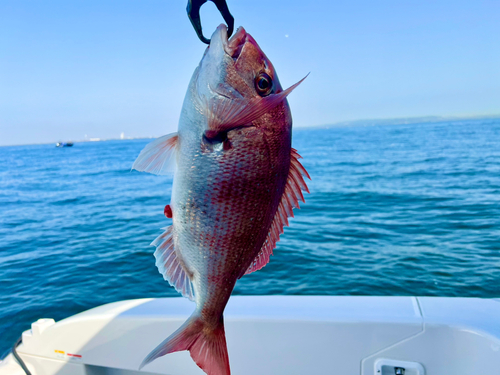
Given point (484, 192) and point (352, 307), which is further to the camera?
point (484, 192)

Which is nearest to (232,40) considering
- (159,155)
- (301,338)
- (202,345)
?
(159,155)

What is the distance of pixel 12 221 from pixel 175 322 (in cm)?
1393

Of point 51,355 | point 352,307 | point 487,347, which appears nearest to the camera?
point 487,347

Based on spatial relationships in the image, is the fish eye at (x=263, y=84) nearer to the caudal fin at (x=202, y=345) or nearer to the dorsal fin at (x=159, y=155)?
the dorsal fin at (x=159, y=155)

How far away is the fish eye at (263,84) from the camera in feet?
3.98

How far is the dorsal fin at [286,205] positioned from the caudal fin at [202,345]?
0.86 feet

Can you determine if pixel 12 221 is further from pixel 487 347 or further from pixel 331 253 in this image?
pixel 487 347

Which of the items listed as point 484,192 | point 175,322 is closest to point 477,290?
→ point 175,322

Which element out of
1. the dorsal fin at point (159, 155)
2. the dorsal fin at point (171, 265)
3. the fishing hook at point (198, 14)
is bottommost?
the dorsal fin at point (171, 265)

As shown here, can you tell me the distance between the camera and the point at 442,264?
24.0 ft

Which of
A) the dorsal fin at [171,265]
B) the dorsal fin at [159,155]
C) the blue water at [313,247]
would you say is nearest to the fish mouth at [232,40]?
the dorsal fin at [159,155]

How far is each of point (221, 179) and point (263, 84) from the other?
337 millimetres

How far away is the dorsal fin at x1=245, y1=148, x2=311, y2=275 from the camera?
130 centimetres

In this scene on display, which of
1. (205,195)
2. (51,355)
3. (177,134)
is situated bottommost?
(51,355)
